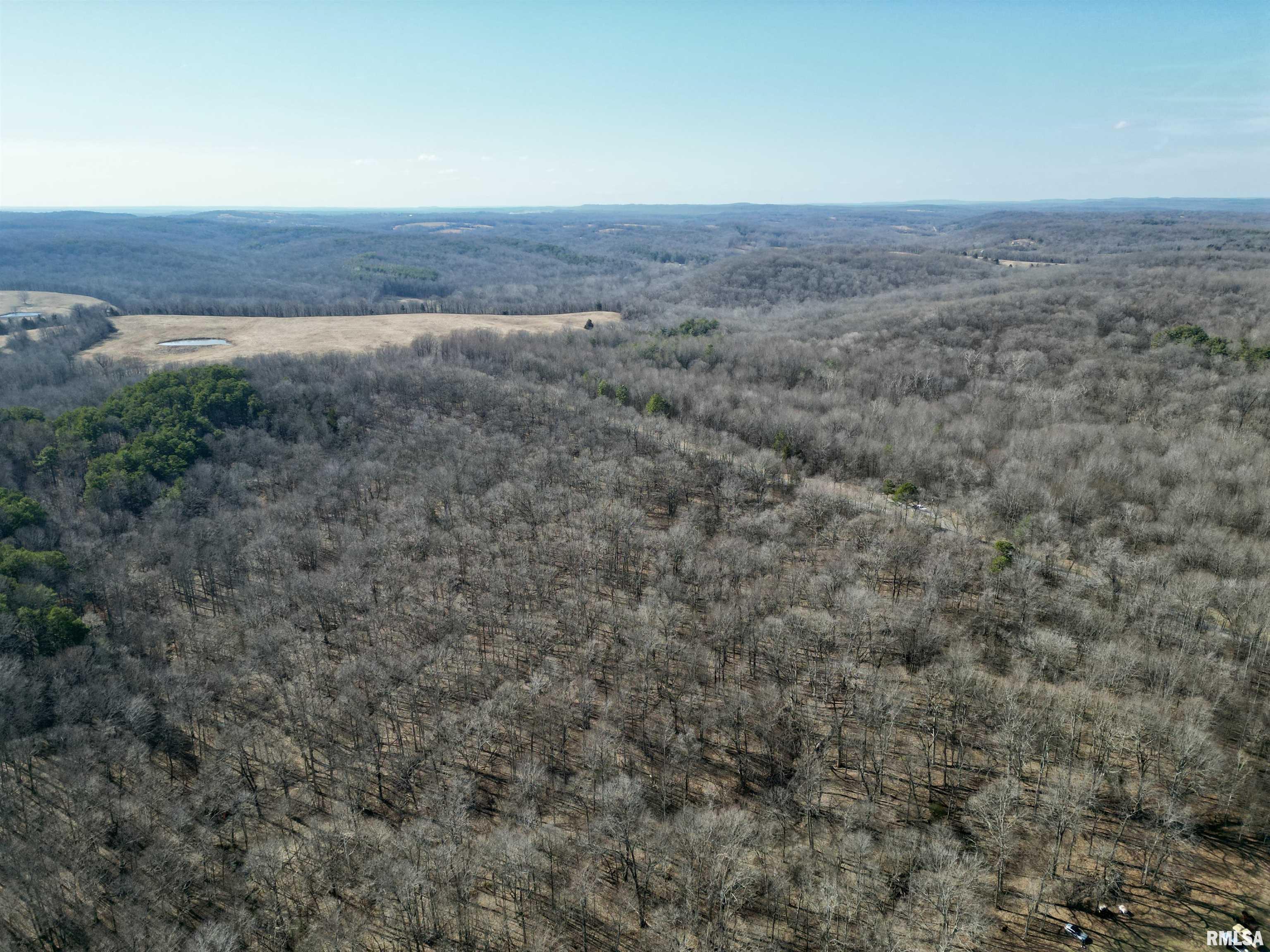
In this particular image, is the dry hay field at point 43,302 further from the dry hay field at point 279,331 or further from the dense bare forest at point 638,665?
the dense bare forest at point 638,665

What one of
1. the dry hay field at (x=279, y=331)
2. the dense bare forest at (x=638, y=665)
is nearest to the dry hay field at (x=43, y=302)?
the dry hay field at (x=279, y=331)

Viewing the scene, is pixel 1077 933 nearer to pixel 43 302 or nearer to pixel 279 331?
pixel 279 331

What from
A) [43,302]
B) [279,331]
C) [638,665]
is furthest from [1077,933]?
[43,302]

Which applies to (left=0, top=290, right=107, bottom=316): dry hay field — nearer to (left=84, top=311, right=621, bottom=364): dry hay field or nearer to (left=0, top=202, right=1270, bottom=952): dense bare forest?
(left=84, top=311, right=621, bottom=364): dry hay field

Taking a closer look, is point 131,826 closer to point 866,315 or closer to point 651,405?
point 651,405

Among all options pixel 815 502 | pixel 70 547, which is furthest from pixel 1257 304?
pixel 70 547

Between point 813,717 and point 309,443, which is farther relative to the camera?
point 309,443

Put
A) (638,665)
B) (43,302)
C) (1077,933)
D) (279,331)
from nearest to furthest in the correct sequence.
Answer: (1077,933) < (638,665) < (279,331) < (43,302)
